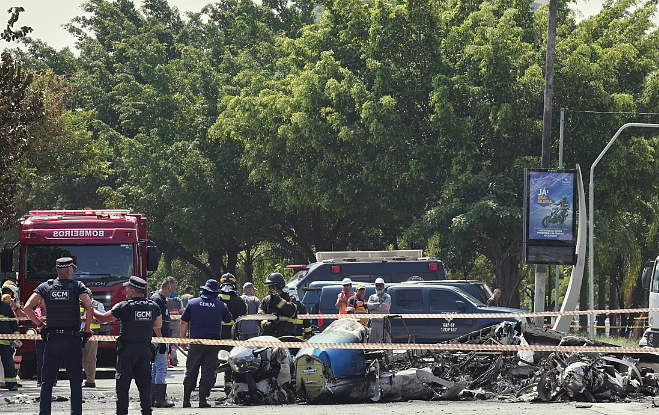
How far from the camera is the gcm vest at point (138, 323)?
9684 mm

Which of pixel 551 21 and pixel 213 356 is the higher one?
pixel 551 21

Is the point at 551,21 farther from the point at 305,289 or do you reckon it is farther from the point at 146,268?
the point at 146,268

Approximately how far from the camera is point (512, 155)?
29.7m

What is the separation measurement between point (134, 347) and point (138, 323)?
26 centimetres

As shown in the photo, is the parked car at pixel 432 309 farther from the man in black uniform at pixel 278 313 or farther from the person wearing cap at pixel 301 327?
the man in black uniform at pixel 278 313

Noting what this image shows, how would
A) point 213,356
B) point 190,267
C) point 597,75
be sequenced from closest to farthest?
1. point 213,356
2. point 597,75
3. point 190,267

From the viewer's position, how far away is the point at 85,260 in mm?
17328

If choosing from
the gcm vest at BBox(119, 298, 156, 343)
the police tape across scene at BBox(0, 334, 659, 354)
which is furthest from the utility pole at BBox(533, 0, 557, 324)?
the gcm vest at BBox(119, 298, 156, 343)

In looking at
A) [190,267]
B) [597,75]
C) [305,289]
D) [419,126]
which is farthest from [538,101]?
[190,267]

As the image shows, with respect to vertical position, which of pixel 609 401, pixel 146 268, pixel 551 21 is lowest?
pixel 609 401

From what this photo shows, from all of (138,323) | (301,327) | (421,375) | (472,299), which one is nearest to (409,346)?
(421,375)

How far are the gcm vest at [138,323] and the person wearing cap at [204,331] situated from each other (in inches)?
79.1

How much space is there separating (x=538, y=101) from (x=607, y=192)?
13.7 ft

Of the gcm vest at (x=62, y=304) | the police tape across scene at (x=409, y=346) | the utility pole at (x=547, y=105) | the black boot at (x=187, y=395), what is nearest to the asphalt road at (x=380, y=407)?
the black boot at (x=187, y=395)
